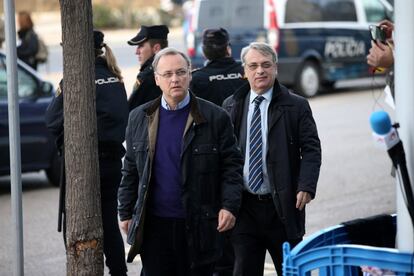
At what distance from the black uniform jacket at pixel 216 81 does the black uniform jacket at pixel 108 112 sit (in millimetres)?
1064

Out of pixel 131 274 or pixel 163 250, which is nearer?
pixel 163 250

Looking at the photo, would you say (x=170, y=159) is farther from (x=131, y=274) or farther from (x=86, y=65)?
(x=131, y=274)

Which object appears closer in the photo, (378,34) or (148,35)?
(378,34)

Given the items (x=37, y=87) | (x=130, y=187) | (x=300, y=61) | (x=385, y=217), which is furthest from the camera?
(x=300, y=61)

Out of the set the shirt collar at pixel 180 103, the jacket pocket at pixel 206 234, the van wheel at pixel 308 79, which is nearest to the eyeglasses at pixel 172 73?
the shirt collar at pixel 180 103

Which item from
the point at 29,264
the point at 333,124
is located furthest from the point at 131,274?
the point at 333,124

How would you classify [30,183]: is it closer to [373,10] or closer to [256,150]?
[256,150]

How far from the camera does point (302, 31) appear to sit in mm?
20359

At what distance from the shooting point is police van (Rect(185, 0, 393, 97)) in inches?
786

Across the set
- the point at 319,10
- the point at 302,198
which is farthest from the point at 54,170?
the point at 319,10

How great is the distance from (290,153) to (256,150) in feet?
0.68

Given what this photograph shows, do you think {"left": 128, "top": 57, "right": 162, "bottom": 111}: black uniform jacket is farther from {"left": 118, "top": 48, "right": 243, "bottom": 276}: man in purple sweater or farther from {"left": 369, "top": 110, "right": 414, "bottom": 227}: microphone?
{"left": 369, "top": 110, "right": 414, "bottom": 227}: microphone

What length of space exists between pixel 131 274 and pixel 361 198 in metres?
3.75

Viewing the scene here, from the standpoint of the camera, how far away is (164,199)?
219 inches
